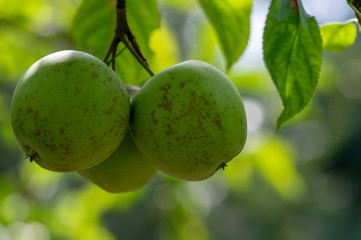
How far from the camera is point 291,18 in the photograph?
1233 mm

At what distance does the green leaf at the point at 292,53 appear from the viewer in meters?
1.23

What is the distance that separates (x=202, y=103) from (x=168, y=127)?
0.32ft

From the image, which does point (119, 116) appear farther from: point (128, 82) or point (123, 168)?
point (128, 82)

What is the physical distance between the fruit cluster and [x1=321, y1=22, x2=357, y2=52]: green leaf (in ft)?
1.54

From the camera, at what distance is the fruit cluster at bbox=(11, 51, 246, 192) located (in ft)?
3.46

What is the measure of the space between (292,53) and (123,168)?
0.56 m

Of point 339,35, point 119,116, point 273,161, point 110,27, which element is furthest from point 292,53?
point 273,161

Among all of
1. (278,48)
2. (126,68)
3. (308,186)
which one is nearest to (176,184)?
(126,68)

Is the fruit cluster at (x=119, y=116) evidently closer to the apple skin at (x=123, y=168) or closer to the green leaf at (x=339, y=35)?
the apple skin at (x=123, y=168)

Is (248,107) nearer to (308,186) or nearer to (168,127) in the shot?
(168,127)

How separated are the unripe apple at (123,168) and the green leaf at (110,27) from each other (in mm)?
410

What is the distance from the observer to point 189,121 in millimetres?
1115

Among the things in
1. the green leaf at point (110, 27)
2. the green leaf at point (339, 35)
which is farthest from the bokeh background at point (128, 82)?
the green leaf at point (339, 35)

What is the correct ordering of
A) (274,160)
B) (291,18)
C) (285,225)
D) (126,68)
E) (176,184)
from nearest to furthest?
(291,18)
(126,68)
(274,160)
(176,184)
(285,225)
